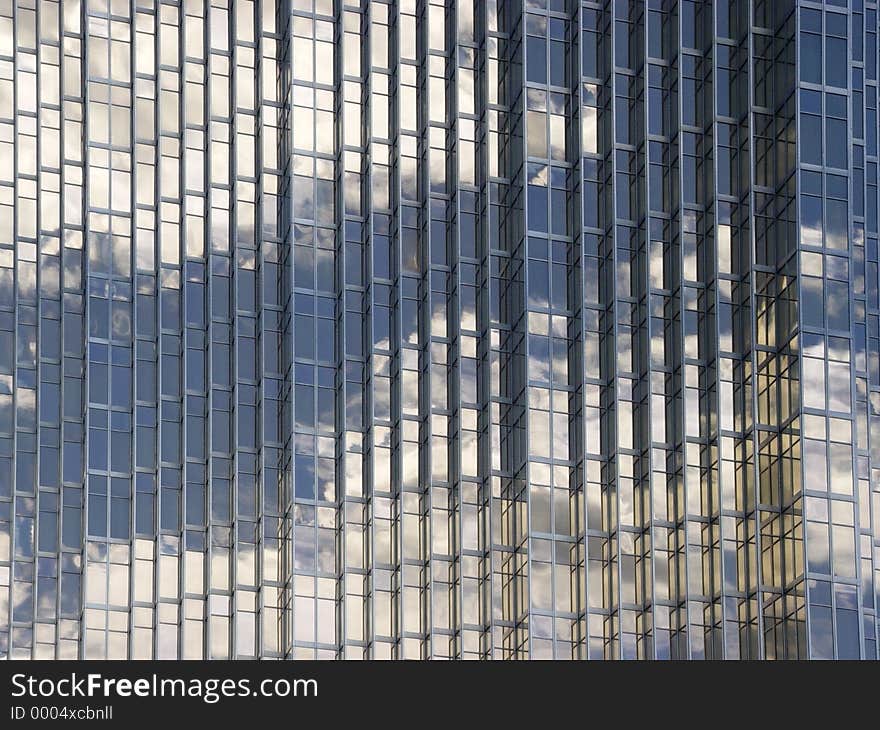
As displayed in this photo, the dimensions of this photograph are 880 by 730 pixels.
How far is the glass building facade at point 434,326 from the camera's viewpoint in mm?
94500

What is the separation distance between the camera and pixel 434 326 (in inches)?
3912

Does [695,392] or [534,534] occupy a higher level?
[695,392]

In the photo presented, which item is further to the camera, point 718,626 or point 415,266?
point 415,266

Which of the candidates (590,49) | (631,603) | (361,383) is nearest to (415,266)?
(361,383)

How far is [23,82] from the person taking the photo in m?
102

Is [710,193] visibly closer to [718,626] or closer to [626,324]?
[626,324]

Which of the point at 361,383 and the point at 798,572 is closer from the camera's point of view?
the point at 798,572

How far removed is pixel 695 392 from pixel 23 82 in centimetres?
3846

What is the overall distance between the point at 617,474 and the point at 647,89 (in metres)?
19.8

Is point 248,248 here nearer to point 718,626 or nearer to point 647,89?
point 647,89

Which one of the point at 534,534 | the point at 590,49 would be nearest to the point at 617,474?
the point at 534,534

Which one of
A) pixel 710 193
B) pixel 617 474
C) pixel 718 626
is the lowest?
pixel 718 626

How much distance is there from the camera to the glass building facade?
94500 millimetres

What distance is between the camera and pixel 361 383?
A: 99312 millimetres
